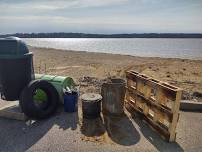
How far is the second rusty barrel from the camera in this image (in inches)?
263

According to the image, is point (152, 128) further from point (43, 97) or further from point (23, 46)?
point (23, 46)

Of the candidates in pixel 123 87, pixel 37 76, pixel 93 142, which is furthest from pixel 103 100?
pixel 37 76

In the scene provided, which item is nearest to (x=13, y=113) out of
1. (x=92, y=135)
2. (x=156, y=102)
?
(x=92, y=135)

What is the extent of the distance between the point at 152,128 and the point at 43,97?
326 cm

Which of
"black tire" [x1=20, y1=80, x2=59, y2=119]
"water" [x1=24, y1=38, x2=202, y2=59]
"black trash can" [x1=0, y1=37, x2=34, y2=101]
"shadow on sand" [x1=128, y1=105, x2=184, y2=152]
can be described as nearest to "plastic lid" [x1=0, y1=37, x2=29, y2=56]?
"black trash can" [x1=0, y1=37, x2=34, y2=101]

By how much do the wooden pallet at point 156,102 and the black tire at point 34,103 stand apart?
2193mm

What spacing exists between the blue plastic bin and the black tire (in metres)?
0.29

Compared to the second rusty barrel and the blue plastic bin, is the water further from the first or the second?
the blue plastic bin

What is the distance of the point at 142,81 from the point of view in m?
6.52

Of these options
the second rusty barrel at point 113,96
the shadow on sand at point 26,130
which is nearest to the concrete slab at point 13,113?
the shadow on sand at point 26,130

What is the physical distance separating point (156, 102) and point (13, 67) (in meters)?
3.80

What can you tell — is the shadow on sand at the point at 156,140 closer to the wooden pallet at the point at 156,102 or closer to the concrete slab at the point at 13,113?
the wooden pallet at the point at 156,102

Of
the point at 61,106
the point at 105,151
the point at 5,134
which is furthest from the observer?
the point at 61,106

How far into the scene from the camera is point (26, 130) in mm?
5988
